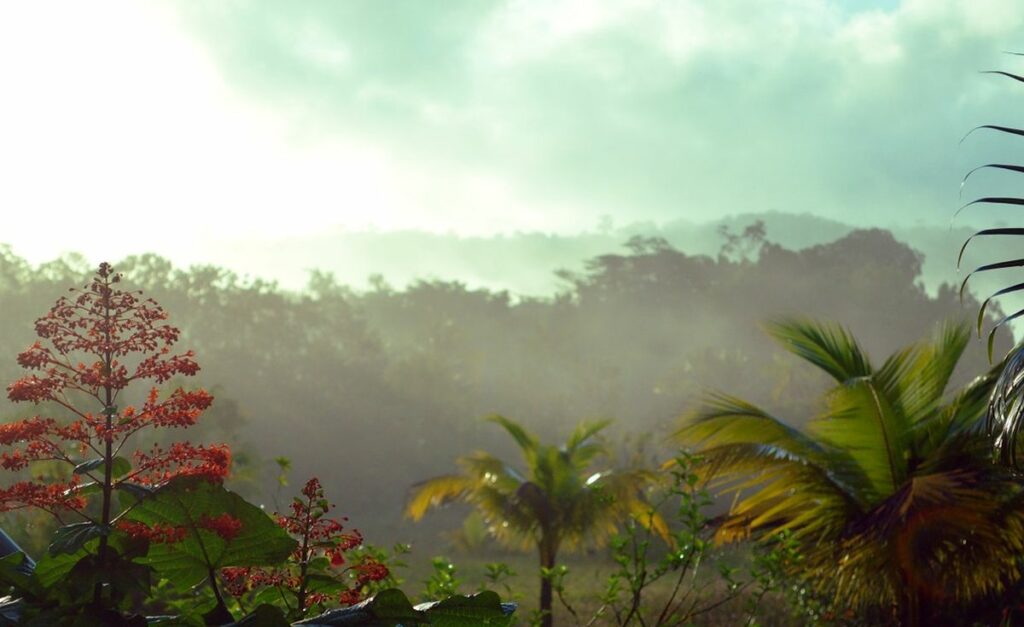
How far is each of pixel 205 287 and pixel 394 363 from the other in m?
9.10

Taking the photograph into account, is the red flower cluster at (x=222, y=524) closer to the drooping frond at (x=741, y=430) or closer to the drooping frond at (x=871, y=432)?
the drooping frond at (x=871, y=432)

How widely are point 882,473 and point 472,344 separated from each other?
47494 millimetres

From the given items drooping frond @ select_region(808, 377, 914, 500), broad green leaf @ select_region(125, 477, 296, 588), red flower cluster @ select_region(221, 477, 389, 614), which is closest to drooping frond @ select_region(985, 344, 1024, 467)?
red flower cluster @ select_region(221, 477, 389, 614)

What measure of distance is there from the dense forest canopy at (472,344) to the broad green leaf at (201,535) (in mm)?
18433

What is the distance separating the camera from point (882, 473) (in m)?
9.52

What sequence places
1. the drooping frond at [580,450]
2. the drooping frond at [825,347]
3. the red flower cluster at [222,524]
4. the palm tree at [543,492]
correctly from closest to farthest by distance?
the red flower cluster at [222,524]
the drooping frond at [825,347]
the palm tree at [543,492]
the drooping frond at [580,450]

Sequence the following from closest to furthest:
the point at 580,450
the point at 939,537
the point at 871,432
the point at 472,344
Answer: the point at 939,537 → the point at 871,432 → the point at 580,450 → the point at 472,344

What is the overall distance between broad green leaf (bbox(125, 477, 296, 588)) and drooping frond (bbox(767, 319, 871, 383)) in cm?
840

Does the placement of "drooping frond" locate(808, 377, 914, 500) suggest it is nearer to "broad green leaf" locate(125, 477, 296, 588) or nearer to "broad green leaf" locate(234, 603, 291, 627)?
"broad green leaf" locate(125, 477, 296, 588)

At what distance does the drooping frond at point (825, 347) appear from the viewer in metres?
9.67

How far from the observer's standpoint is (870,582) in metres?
9.36

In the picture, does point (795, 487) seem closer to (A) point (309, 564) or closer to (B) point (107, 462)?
(A) point (309, 564)

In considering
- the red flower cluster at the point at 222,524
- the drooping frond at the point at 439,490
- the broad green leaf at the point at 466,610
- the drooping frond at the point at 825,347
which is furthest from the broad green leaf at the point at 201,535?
the drooping frond at the point at 439,490

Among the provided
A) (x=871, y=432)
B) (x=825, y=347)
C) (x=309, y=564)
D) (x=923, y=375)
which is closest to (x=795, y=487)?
(x=871, y=432)
